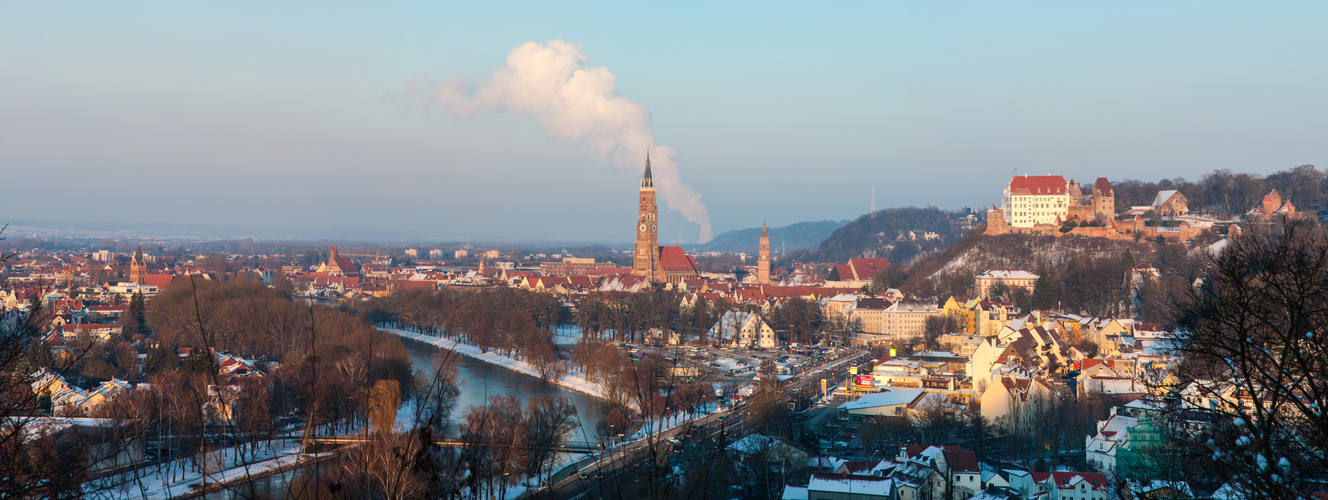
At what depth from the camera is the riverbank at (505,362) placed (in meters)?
26.0

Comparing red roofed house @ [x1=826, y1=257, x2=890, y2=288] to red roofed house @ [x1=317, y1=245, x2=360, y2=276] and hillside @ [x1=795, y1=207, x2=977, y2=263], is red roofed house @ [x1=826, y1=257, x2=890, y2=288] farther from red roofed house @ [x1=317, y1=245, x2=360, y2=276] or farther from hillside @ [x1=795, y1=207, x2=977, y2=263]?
red roofed house @ [x1=317, y1=245, x2=360, y2=276]

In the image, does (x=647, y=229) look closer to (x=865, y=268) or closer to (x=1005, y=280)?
(x=865, y=268)

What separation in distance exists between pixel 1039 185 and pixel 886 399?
2944cm

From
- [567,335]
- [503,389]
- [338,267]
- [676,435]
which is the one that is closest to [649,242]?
[567,335]

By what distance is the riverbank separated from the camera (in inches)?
1025

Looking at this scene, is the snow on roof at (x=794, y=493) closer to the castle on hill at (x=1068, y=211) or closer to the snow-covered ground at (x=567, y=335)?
the snow-covered ground at (x=567, y=335)

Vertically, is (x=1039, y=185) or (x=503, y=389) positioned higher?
(x=1039, y=185)

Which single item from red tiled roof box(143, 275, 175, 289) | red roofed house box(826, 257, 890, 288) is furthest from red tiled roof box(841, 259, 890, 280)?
red tiled roof box(143, 275, 175, 289)

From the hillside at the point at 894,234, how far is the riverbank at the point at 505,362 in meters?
63.9

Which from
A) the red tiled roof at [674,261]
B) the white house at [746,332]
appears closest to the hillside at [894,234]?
the red tiled roof at [674,261]

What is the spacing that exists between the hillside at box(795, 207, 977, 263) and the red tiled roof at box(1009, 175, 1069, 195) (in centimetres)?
4754

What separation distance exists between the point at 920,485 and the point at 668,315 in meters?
28.6

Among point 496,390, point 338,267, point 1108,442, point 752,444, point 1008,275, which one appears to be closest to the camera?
point 1108,442

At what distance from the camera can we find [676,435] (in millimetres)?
17734
